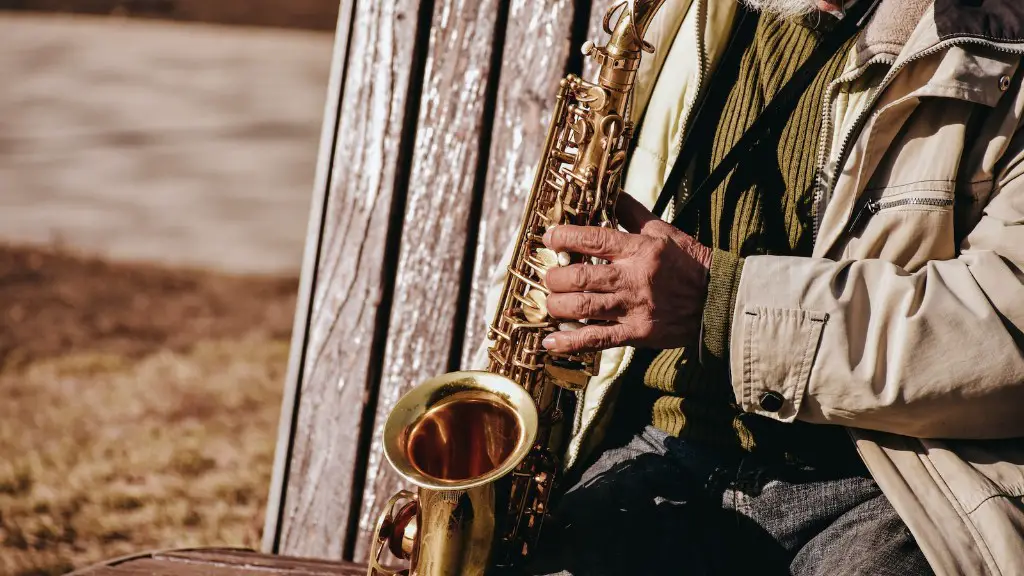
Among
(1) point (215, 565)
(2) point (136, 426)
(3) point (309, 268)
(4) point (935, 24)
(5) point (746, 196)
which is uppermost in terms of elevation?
(4) point (935, 24)

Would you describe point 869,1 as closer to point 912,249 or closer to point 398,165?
point 912,249

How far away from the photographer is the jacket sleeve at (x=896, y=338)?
4.83 feet

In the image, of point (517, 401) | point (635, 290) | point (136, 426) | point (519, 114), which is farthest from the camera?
point (136, 426)

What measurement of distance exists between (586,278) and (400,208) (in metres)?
0.82

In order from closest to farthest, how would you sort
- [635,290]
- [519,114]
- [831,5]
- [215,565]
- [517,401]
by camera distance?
[635,290]
[517,401]
[831,5]
[215,565]
[519,114]

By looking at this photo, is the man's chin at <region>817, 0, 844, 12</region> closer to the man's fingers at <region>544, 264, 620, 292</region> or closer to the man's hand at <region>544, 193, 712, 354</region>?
the man's hand at <region>544, 193, 712, 354</region>

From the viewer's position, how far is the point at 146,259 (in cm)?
523

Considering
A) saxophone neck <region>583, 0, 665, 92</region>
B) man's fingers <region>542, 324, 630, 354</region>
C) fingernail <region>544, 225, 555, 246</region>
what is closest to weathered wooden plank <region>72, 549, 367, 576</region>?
man's fingers <region>542, 324, 630, 354</region>

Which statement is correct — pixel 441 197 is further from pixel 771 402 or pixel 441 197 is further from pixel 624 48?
pixel 771 402

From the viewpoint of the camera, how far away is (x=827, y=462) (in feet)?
5.57

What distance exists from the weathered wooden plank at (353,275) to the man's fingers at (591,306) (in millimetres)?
790

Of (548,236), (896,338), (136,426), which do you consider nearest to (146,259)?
(136,426)

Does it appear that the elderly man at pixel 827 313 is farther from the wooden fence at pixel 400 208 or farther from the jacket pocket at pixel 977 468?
the wooden fence at pixel 400 208

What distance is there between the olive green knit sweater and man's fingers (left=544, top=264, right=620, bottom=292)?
0.21 metres
